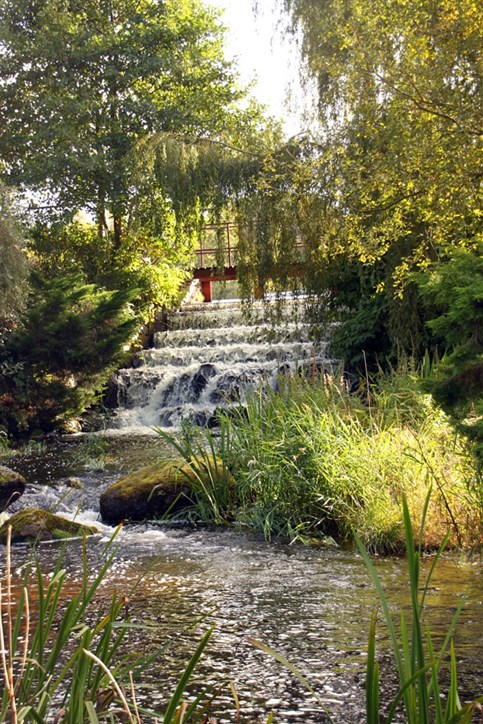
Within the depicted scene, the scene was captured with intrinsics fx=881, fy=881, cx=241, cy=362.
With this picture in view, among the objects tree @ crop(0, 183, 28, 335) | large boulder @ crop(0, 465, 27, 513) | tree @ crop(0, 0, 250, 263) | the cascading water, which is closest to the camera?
large boulder @ crop(0, 465, 27, 513)

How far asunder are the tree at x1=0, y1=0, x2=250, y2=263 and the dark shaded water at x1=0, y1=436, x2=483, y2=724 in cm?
1469

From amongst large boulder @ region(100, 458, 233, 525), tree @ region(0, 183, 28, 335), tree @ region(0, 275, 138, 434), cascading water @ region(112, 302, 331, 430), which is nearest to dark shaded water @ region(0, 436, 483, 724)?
large boulder @ region(100, 458, 233, 525)

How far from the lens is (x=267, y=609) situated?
528cm

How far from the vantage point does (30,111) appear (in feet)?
72.4

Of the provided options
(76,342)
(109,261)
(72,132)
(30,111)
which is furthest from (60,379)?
(30,111)

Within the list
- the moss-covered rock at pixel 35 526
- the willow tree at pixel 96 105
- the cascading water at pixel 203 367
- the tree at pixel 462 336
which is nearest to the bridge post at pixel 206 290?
the willow tree at pixel 96 105

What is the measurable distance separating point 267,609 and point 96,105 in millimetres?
18153

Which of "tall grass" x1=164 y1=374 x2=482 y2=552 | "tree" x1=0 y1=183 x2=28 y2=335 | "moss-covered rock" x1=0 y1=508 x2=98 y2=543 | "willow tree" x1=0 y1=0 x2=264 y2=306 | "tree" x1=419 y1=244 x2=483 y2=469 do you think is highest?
"willow tree" x1=0 y1=0 x2=264 y2=306

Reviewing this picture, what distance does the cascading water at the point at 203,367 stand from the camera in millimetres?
16453

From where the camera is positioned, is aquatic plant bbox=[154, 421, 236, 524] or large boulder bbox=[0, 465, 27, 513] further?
large boulder bbox=[0, 465, 27, 513]

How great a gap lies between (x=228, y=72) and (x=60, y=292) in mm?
10635

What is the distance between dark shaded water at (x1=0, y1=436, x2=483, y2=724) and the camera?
4.02 m

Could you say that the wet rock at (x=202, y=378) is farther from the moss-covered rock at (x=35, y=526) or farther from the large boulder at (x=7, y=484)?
the moss-covered rock at (x=35, y=526)

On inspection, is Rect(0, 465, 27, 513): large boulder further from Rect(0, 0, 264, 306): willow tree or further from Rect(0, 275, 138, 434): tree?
Rect(0, 0, 264, 306): willow tree
